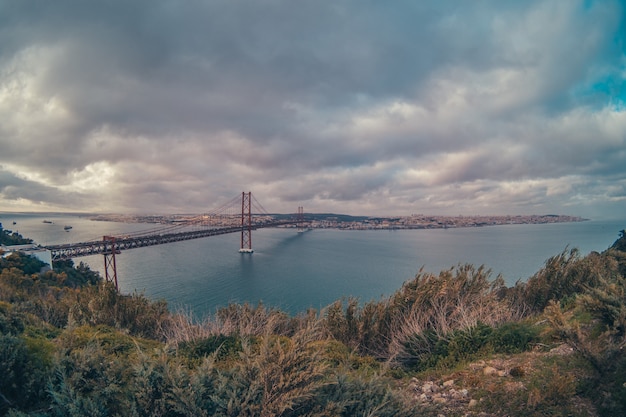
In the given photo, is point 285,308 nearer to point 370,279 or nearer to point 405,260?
point 370,279

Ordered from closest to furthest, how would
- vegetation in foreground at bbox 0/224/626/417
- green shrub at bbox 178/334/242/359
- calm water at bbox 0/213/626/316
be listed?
1. vegetation in foreground at bbox 0/224/626/417
2. green shrub at bbox 178/334/242/359
3. calm water at bbox 0/213/626/316

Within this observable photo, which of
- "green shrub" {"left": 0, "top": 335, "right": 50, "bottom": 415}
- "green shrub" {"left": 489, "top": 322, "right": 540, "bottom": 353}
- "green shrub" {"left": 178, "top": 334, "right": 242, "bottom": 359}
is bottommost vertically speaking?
"green shrub" {"left": 178, "top": 334, "right": 242, "bottom": 359}

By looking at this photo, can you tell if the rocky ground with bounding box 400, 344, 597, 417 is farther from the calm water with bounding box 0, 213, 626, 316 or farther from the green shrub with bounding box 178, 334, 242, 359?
the calm water with bounding box 0, 213, 626, 316

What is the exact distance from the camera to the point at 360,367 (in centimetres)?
469

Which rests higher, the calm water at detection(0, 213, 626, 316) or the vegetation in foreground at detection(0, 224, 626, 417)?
the vegetation in foreground at detection(0, 224, 626, 417)

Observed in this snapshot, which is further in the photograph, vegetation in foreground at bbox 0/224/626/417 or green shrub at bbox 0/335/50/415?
green shrub at bbox 0/335/50/415

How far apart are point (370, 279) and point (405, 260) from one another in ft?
39.8

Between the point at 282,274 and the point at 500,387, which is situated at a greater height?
the point at 500,387

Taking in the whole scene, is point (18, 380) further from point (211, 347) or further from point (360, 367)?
point (360, 367)

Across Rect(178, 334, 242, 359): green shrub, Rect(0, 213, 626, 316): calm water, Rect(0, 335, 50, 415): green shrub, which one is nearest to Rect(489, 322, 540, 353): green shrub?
Rect(178, 334, 242, 359): green shrub

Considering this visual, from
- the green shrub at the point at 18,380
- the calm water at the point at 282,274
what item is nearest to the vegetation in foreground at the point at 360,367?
the green shrub at the point at 18,380

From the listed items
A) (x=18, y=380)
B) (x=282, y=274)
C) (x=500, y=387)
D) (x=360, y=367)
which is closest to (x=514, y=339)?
(x=500, y=387)

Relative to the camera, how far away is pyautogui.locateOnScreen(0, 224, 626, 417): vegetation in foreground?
2422 millimetres

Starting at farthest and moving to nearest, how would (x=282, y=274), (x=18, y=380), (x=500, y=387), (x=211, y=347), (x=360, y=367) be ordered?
1. (x=282, y=274)
2. (x=211, y=347)
3. (x=360, y=367)
4. (x=500, y=387)
5. (x=18, y=380)
